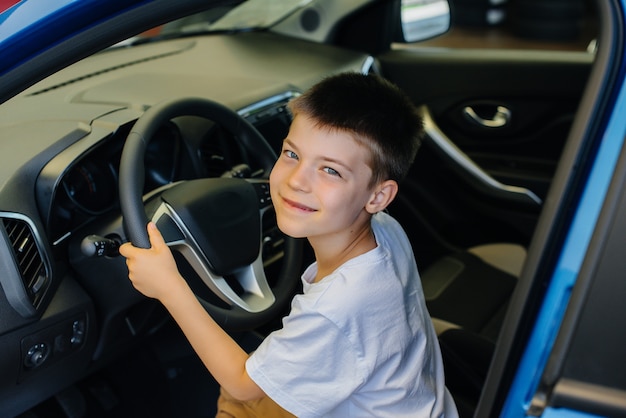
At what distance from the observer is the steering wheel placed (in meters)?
1.37

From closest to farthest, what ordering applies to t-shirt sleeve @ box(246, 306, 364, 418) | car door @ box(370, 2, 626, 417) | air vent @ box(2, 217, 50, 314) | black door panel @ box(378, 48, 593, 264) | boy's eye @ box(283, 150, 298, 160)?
car door @ box(370, 2, 626, 417), t-shirt sleeve @ box(246, 306, 364, 418), boy's eye @ box(283, 150, 298, 160), air vent @ box(2, 217, 50, 314), black door panel @ box(378, 48, 593, 264)

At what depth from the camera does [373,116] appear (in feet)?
3.89

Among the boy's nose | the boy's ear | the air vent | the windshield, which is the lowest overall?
the air vent

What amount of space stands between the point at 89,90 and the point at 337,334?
1.10 m

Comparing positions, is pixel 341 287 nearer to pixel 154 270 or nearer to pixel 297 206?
pixel 297 206

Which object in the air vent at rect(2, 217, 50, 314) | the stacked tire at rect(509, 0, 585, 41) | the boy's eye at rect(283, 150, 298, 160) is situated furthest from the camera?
the stacked tire at rect(509, 0, 585, 41)

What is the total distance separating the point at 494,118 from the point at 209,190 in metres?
1.65

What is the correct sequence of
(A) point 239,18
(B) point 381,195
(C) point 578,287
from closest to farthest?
(C) point 578,287 < (B) point 381,195 < (A) point 239,18

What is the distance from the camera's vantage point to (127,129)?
5.35 feet

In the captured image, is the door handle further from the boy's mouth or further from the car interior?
the boy's mouth

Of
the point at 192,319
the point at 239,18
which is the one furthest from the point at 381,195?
the point at 239,18

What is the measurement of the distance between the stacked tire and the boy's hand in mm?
6415

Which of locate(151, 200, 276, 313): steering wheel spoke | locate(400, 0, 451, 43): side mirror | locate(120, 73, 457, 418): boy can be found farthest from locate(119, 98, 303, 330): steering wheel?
locate(400, 0, 451, 43): side mirror

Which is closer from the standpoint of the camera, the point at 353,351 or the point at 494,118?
the point at 353,351
